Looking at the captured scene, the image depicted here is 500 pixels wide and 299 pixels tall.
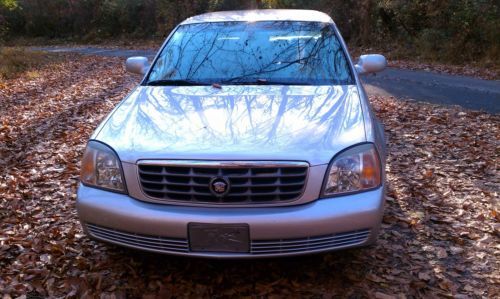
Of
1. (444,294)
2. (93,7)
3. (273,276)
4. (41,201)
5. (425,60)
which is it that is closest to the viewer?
(444,294)

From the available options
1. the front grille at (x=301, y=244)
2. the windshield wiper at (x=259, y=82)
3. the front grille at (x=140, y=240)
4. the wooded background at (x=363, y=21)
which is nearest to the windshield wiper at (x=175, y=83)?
the windshield wiper at (x=259, y=82)

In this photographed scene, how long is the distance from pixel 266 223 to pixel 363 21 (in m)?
16.6

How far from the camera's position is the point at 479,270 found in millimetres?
Answer: 3377

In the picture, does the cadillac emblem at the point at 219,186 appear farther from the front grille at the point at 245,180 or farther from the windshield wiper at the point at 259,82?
the windshield wiper at the point at 259,82

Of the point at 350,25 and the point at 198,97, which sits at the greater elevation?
the point at 198,97

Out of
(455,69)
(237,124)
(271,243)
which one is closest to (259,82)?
(237,124)

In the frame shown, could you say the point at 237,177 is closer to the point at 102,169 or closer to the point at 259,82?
the point at 102,169

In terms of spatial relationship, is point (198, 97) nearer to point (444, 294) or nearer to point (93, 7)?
point (444, 294)

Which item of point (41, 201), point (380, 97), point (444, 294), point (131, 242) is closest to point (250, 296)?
point (131, 242)

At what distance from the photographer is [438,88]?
32.8ft

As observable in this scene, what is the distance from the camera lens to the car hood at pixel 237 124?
2.98m

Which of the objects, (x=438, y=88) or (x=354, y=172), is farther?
(x=438, y=88)

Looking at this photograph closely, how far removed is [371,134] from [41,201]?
10.5ft

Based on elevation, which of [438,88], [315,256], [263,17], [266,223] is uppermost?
[263,17]
